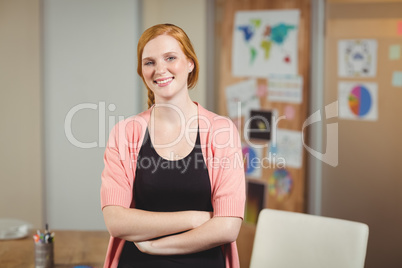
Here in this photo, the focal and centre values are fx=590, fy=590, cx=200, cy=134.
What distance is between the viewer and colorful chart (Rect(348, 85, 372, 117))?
143 inches

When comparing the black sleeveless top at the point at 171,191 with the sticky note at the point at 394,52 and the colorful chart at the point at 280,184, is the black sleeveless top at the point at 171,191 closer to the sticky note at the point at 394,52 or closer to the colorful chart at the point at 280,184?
the sticky note at the point at 394,52

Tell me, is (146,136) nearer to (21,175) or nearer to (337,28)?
(337,28)

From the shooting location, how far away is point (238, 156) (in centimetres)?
144

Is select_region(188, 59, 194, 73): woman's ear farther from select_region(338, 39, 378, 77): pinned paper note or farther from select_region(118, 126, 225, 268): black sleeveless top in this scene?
select_region(338, 39, 378, 77): pinned paper note

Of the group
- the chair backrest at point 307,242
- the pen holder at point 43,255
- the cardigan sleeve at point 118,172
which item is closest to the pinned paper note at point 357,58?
the chair backrest at point 307,242

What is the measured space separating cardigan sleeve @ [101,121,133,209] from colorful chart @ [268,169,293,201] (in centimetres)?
263

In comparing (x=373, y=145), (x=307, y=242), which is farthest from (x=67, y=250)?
(x=373, y=145)

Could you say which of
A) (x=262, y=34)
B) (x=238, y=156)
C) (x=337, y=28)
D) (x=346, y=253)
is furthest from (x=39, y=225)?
(x=238, y=156)

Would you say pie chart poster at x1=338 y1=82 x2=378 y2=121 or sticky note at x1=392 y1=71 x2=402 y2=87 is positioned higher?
sticky note at x1=392 y1=71 x2=402 y2=87

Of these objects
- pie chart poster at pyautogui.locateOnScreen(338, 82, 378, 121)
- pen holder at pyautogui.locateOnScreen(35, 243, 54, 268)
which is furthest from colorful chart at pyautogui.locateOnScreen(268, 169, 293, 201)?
pen holder at pyautogui.locateOnScreen(35, 243, 54, 268)

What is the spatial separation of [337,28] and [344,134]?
2.18 ft

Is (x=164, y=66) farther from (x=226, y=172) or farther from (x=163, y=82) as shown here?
(x=226, y=172)

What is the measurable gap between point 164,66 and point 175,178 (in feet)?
0.86

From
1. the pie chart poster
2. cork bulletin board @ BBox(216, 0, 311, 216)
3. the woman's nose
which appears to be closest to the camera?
the woman's nose
